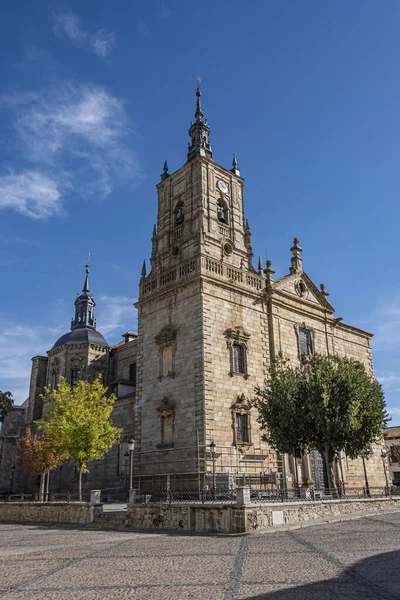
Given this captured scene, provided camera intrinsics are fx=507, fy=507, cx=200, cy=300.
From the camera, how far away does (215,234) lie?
32.0m

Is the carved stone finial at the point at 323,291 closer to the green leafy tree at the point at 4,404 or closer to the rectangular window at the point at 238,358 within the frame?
the rectangular window at the point at 238,358

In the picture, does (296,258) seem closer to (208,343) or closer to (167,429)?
(208,343)

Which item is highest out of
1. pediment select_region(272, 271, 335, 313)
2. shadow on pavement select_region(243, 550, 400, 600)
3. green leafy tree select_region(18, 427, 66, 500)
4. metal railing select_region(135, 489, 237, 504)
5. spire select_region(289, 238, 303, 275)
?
spire select_region(289, 238, 303, 275)

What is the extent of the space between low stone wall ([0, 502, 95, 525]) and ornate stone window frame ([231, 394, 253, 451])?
8.34 metres

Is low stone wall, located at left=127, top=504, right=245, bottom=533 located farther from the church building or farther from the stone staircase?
the church building

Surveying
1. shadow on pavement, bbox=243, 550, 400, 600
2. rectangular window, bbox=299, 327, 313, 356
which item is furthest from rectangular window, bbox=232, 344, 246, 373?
shadow on pavement, bbox=243, 550, 400, 600

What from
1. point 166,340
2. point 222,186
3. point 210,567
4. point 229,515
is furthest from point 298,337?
point 210,567

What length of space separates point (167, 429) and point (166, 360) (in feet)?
12.9

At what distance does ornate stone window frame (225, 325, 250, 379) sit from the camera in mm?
A: 28062

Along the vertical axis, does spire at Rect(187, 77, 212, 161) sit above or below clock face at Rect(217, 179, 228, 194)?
above

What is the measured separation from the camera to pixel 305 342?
112ft

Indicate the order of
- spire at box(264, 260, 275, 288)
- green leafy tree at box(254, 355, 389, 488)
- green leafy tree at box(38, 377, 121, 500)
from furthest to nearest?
spire at box(264, 260, 275, 288), green leafy tree at box(38, 377, 121, 500), green leafy tree at box(254, 355, 389, 488)

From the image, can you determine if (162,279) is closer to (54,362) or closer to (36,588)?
(54,362)

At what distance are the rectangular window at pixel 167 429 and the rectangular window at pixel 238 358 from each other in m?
4.60
